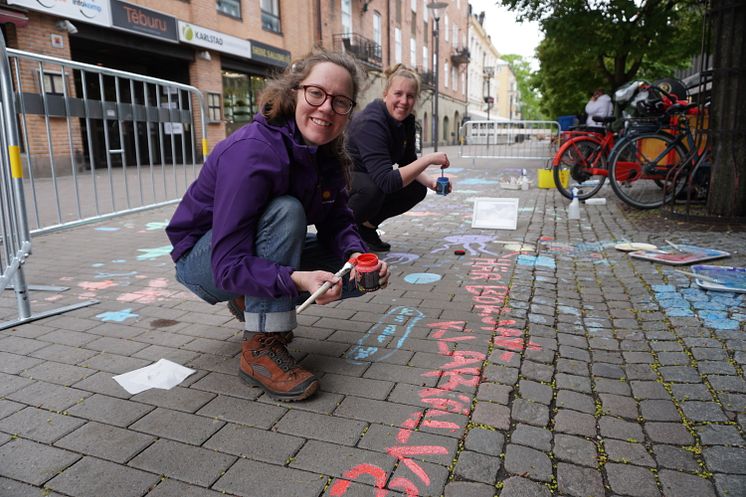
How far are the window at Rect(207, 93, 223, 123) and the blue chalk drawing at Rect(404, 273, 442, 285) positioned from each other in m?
13.6

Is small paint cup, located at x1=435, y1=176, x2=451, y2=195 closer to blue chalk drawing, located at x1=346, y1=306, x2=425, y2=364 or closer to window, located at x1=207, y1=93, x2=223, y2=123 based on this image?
blue chalk drawing, located at x1=346, y1=306, x2=425, y2=364

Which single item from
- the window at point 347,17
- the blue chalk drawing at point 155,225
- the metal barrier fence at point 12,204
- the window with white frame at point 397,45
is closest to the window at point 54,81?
the metal barrier fence at point 12,204

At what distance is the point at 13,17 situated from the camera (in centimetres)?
979

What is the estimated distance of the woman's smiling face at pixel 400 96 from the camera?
154 inches

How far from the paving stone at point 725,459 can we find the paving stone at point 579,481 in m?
0.38

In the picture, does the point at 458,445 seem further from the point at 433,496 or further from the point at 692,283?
the point at 692,283

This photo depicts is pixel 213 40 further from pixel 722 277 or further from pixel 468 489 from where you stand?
pixel 468 489

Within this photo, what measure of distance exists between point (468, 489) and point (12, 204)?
2966 millimetres

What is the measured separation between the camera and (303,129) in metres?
2.19

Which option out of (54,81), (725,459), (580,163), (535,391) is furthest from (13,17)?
(725,459)

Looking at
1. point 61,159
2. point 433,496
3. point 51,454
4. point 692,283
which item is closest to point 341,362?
point 433,496

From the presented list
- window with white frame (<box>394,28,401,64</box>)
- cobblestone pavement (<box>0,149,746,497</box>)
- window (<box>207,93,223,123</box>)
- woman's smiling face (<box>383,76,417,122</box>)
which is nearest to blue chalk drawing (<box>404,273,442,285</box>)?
cobblestone pavement (<box>0,149,746,497</box>)

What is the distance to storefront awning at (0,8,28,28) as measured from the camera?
9.55 metres

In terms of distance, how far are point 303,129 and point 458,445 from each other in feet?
4.39
